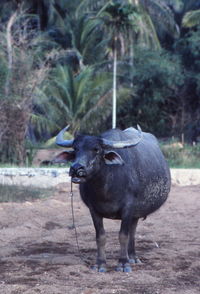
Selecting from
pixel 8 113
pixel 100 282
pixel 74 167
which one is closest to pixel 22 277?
pixel 100 282

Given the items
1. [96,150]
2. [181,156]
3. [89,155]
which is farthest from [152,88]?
[89,155]

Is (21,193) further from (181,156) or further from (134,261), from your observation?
(181,156)

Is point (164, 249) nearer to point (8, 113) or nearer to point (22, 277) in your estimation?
point (22, 277)

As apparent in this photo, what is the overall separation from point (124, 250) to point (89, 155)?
1.27 m

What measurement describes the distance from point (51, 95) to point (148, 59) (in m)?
8.70

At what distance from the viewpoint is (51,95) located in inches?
891

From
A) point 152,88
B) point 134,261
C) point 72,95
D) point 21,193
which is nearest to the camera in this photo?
point 134,261

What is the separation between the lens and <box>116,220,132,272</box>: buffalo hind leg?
262 inches

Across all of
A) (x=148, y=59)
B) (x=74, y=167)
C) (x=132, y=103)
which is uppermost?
(x=74, y=167)

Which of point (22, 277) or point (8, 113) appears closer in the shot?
point (22, 277)

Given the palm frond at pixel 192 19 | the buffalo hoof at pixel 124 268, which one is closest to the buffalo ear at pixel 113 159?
the buffalo hoof at pixel 124 268

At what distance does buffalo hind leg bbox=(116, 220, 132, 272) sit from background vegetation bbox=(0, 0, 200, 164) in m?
10.9

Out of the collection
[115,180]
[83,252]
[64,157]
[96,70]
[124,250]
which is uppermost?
[64,157]

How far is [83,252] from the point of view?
7.70 metres
